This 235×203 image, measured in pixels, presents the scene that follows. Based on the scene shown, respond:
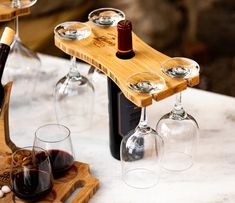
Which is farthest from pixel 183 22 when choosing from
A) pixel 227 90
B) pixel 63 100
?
pixel 63 100

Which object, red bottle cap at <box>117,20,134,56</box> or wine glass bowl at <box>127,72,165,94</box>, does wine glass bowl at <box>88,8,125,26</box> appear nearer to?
red bottle cap at <box>117,20,134,56</box>

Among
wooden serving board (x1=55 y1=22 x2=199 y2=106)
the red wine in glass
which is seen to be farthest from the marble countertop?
wooden serving board (x1=55 y1=22 x2=199 y2=106)

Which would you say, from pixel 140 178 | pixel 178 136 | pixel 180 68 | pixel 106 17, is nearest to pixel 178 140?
pixel 178 136

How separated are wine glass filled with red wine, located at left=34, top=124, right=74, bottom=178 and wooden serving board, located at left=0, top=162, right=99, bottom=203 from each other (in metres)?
0.02

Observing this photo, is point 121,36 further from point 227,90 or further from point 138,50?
point 227,90

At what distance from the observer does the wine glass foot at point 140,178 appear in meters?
1.61

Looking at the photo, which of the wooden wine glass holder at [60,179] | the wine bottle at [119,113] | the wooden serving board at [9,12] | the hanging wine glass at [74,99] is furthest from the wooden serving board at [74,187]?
the wooden serving board at [9,12]

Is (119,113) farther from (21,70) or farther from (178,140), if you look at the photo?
(21,70)

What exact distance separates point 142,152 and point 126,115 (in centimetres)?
11

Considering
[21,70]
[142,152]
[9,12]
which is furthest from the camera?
[21,70]

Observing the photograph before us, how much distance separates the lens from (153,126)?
5.97 ft

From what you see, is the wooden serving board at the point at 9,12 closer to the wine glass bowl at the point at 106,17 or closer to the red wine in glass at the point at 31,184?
the wine glass bowl at the point at 106,17

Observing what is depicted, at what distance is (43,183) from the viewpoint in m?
1.48

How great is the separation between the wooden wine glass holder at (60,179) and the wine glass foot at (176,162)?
7.9 inches
